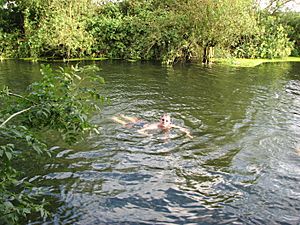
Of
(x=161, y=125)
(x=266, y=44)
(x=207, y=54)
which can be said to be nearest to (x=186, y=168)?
(x=161, y=125)

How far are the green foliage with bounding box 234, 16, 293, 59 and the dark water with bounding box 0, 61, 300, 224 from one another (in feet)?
52.1

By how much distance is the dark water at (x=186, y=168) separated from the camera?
6020mm

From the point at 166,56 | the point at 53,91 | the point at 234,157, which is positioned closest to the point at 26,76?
the point at 166,56

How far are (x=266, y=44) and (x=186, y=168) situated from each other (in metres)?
25.7

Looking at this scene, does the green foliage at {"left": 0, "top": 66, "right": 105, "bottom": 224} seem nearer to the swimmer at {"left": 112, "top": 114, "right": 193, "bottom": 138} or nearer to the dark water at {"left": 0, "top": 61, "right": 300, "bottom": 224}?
the dark water at {"left": 0, "top": 61, "right": 300, "bottom": 224}

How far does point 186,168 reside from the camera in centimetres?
788

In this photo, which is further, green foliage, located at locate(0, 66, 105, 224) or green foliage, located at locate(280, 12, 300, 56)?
green foliage, located at locate(280, 12, 300, 56)

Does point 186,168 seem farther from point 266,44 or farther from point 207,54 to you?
point 266,44

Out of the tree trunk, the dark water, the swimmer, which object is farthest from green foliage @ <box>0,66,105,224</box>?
the tree trunk

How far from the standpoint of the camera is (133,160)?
326 inches

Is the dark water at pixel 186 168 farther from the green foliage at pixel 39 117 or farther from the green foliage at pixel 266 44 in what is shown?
the green foliage at pixel 266 44

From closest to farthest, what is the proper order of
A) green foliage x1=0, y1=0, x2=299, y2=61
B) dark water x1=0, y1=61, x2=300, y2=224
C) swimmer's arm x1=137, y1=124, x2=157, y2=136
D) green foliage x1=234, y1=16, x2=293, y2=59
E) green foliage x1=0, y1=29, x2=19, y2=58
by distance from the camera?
dark water x1=0, y1=61, x2=300, y2=224 < swimmer's arm x1=137, y1=124, x2=157, y2=136 < green foliage x1=0, y1=0, x2=299, y2=61 < green foliage x1=0, y1=29, x2=19, y2=58 < green foliage x1=234, y1=16, x2=293, y2=59

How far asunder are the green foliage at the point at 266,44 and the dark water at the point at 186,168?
15.9 metres

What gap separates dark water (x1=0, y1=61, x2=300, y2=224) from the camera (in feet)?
19.7
